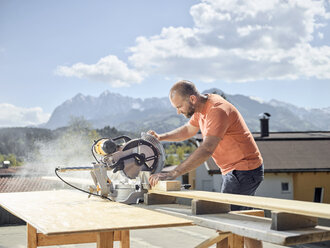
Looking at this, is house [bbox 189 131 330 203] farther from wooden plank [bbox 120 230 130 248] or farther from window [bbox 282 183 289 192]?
wooden plank [bbox 120 230 130 248]

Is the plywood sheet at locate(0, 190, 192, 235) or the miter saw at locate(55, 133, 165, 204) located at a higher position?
the miter saw at locate(55, 133, 165, 204)

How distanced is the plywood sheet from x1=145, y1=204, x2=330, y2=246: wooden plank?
0.19 m

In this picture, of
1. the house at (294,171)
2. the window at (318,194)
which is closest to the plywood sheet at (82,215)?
the house at (294,171)

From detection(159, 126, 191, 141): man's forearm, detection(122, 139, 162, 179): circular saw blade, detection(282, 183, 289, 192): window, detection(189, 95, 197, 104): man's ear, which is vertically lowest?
detection(282, 183, 289, 192): window

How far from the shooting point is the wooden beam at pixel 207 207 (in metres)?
3.13

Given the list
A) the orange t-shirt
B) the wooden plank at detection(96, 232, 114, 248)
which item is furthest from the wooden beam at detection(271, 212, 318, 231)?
the orange t-shirt

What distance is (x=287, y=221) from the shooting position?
2.54 metres

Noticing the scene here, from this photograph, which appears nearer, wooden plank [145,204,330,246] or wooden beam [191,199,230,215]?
wooden plank [145,204,330,246]

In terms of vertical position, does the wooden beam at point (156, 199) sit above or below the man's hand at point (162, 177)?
below

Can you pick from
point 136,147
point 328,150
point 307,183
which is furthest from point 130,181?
point 328,150

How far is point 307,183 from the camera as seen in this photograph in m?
26.8

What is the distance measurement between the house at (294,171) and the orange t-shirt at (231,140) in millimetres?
20431

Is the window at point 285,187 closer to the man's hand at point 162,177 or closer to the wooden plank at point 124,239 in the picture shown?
the wooden plank at point 124,239

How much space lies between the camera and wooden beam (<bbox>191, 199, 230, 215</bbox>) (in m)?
3.13
